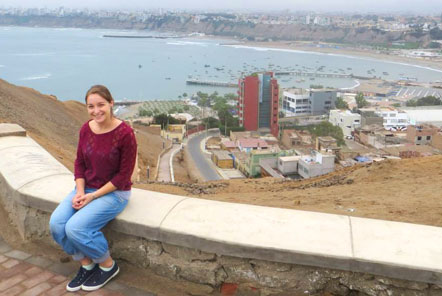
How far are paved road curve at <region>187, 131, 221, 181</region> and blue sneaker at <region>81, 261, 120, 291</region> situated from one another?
12058 millimetres

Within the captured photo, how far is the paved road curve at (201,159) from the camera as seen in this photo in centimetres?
1503

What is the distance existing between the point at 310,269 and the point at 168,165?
1331cm

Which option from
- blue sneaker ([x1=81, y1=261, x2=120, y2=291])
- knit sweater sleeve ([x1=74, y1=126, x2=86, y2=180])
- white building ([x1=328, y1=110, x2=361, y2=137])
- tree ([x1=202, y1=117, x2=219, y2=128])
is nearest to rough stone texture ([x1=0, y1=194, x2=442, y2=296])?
blue sneaker ([x1=81, y1=261, x2=120, y2=291])

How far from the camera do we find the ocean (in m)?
41.7

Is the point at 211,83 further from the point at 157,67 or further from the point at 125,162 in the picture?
the point at 125,162

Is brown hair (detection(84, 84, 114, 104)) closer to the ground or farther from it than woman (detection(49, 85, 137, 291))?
farther from it

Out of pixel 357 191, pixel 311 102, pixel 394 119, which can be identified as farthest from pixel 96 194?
pixel 311 102

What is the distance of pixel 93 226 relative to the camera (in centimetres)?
173

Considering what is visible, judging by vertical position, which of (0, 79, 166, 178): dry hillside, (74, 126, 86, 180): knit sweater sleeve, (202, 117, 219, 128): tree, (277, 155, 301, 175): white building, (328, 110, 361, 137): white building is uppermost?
(74, 126, 86, 180): knit sweater sleeve

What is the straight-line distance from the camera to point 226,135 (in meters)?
24.2

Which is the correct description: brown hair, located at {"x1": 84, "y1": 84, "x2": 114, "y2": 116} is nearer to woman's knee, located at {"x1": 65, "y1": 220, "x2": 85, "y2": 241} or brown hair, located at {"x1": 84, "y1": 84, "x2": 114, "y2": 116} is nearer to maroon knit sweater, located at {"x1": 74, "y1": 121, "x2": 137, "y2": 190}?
maroon knit sweater, located at {"x1": 74, "y1": 121, "x2": 137, "y2": 190}

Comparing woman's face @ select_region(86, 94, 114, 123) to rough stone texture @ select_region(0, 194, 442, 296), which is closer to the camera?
rough stone texture @ select_region(0, 194, 442, 296)

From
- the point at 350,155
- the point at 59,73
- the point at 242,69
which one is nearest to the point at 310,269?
the point at 350,155

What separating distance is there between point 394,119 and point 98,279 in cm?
2412
